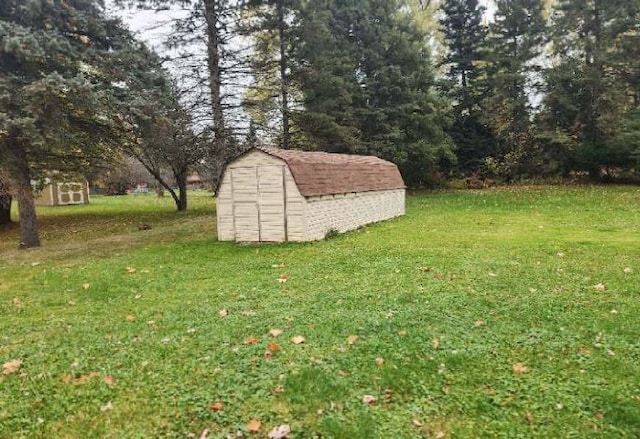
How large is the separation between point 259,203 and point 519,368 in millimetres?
7843

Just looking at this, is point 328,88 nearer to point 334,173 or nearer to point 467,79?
point 334,173

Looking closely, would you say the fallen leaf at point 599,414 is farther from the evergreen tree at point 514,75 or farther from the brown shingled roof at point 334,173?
the evergreen tree at point 514,75

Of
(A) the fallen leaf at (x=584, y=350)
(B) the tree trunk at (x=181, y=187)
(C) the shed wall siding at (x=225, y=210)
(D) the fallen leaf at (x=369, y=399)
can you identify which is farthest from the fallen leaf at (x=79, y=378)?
(B) the tree trunk at (x=181, y=187)

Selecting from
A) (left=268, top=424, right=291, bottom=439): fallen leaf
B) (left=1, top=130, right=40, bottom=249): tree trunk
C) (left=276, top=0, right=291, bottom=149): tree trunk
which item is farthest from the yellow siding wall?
(left=268, top=424, right=291, bottom=439): fallen leaf

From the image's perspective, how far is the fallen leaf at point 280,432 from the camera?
327 centimetres

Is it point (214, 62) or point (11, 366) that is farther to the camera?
point (214, 62)

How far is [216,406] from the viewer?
12.0 feet

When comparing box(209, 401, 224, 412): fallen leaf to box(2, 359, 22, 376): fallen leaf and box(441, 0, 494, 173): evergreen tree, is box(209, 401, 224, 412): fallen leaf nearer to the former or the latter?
box(2, 359, 22, 376): fallen leaf

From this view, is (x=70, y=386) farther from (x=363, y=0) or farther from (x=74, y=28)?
(x=363, y=0)

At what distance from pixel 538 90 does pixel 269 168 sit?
67.6 ft

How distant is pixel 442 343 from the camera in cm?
470

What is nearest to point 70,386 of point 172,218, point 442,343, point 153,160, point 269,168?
point 442,343

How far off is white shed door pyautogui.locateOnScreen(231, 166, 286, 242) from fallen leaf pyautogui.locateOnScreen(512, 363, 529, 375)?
7313mm

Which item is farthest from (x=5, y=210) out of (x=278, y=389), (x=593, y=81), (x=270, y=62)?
(x=593, y=81)
